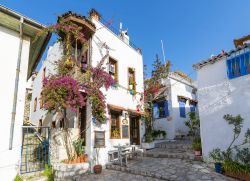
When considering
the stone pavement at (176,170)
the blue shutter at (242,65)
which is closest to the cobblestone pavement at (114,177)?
A: the stone pavement at (176,170)

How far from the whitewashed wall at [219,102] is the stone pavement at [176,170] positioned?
117 centimetres

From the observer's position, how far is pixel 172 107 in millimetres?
17781

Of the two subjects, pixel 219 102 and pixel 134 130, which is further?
pixel 134 130

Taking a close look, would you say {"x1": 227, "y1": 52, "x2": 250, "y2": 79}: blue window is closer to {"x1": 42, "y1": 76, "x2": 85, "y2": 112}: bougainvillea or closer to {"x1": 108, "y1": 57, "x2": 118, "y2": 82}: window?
{"x1": 108, "y1": 57, "x2": 118, "y2": 82}: window

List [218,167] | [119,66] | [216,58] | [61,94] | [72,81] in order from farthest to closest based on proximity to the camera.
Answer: [119,66]
[216,58]
[72,81]
[61,94]
[218,167]

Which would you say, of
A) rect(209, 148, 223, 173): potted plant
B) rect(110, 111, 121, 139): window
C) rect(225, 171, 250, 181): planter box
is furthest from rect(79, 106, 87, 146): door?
rect(225, 171, 250, 181): planter box

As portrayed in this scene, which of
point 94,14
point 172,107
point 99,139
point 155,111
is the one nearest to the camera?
point 99,139

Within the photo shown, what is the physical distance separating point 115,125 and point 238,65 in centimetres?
756

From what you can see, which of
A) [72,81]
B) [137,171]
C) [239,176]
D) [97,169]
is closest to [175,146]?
[137,171]

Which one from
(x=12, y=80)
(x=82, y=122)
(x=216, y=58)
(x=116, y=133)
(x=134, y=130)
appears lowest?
(x=116, y=133)

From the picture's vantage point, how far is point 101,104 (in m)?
10.8

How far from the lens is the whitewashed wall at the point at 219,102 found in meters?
8.96

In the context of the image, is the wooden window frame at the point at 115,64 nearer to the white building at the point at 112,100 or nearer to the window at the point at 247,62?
the white building at the point at 112,100

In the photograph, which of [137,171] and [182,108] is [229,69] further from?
[182,108]
